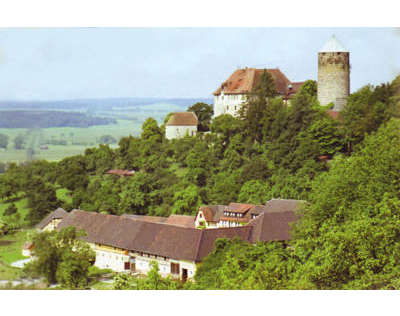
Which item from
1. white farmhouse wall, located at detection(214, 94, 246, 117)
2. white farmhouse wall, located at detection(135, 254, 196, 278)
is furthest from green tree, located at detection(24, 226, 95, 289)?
white farmhouse wall, located at detection(214, 94, 246, 117)

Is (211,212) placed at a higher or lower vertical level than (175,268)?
higher

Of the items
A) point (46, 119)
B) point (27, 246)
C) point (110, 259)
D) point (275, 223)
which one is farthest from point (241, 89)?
point (27, 246)

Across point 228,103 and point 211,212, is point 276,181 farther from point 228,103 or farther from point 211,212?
point 228,103

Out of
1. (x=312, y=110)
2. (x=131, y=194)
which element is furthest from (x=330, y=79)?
(x=131, y=194)

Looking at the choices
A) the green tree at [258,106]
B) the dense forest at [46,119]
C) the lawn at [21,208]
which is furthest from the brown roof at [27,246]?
the green tree at [258,106]

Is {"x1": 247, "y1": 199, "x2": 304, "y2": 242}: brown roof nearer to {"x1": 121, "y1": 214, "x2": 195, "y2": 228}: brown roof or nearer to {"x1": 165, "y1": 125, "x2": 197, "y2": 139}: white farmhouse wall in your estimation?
{"x1": 121, "y1": 214, "x2": 195, "y2": 228}: brown roof

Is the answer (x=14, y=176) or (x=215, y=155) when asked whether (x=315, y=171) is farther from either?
(x=14, y=176)
